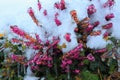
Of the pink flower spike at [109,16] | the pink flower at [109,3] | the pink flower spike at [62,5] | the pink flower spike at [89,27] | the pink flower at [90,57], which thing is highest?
the pink flower spike at [62,5]

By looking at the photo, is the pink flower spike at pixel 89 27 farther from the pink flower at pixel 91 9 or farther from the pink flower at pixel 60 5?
the pink flower at pixel 60 5

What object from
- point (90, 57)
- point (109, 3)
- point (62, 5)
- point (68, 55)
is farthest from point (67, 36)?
point (109, 3)

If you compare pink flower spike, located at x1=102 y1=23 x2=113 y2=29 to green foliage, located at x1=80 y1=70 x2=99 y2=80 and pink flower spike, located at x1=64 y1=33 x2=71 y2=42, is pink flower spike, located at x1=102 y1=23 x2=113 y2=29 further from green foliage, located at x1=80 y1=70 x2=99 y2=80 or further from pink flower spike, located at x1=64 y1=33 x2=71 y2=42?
green foliage, located at x1=80 y1=70 x2=99 y2=80

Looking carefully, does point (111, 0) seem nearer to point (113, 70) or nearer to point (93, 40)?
point (93, 40)

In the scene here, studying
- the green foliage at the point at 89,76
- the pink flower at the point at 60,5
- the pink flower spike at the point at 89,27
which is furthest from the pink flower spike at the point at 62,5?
the green foliage at the point at 89,76

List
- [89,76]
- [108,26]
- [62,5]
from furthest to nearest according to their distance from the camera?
[62,5]
[108,26]
[89,76]

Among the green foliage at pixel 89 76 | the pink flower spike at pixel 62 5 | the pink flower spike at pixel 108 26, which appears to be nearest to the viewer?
the green foliage at pixel 89 76

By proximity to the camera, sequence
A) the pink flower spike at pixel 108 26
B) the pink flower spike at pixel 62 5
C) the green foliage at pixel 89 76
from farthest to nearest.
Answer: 1. the pink flower spike at pixel 62 5
2. the pink flower spike at pixel 108 26
3. the green foliage at pixel 89 76

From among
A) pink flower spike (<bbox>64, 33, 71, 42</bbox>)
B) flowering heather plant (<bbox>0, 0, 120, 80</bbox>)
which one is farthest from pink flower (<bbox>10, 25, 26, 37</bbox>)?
pink flower spike (<bbox>64, 33, 71, 42</bbox>)

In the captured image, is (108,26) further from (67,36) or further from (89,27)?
(67,36)

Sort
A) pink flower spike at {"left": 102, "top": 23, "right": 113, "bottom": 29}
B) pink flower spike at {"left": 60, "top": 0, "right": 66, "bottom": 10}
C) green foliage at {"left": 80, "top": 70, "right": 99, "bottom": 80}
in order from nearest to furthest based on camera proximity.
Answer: green foliage at {"left": 80, "top": 70, "right": 99, "bottom": 80} → pink flower spike at {"left": 102, "top": 23, "right": 113, "bottom": 29} → pink flower spike at {"left": 60, "top": 0, "right": 66, "bottom": 10}

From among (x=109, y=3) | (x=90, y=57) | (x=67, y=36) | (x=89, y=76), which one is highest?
(x=109, y=3)

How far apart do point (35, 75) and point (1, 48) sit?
0.46m

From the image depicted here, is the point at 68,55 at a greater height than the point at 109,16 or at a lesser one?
lesser
